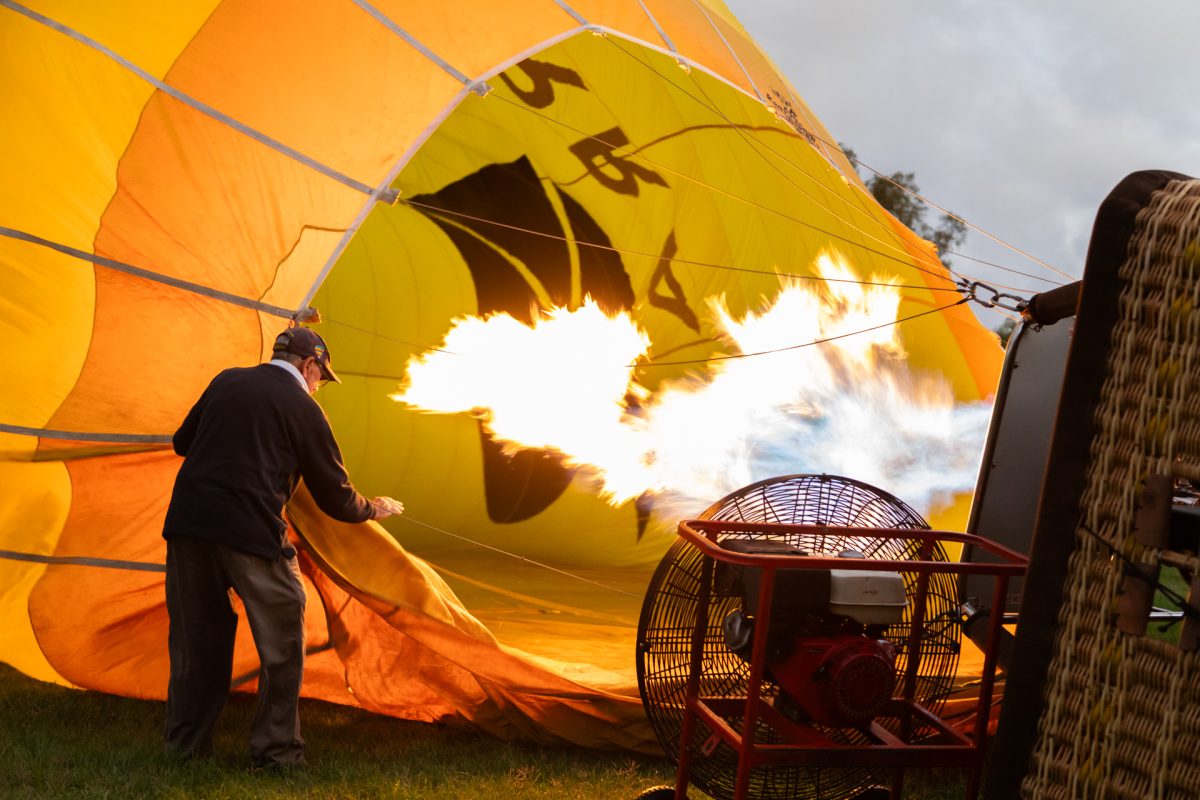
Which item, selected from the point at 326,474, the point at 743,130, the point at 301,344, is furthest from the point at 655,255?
the point at 326,474

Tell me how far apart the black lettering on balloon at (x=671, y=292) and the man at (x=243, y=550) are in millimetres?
2084

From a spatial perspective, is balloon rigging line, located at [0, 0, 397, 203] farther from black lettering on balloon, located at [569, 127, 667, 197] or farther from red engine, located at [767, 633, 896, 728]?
red engine, located at [767, 633, 896, 728]

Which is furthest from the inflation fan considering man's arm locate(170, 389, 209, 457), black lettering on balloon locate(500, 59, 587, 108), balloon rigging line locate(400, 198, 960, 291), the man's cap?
black lettering on balloon locate(500, 59, 587, 108)

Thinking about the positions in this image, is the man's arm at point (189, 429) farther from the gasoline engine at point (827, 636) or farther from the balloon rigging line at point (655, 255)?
the gasoline engine at point (827, 636)

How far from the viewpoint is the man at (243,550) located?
3311mm

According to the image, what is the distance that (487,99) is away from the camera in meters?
4.75

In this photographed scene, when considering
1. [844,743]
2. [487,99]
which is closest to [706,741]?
[844,743]

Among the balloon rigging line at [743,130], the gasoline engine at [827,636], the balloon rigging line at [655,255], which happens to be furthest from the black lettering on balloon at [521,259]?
the gasoline engine at [827,636]

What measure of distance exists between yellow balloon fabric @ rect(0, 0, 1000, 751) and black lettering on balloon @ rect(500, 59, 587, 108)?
0.04 ft

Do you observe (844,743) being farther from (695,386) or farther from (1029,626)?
(695,386)

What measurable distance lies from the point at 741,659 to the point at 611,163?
9.86ft

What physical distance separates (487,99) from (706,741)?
3015mm

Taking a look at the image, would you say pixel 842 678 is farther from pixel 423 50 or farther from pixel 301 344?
pixel 423 50

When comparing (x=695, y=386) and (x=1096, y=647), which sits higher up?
(x=695, y=386)
